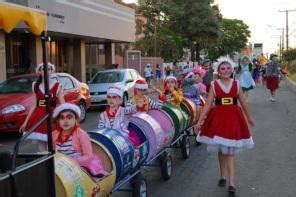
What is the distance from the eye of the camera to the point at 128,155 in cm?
584

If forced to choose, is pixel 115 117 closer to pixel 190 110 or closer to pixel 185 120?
pixel 185 120

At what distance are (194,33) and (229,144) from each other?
163 feet

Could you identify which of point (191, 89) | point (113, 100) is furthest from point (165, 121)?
point (191, 89)

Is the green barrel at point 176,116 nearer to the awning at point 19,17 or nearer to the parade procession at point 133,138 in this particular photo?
the parade procession at point 133,138

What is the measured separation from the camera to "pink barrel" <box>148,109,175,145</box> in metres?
7.76

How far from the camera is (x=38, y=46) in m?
23.4

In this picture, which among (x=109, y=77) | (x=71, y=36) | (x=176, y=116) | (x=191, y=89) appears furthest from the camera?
(x=71, y=36)

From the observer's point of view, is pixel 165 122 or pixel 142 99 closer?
pixel 165 122

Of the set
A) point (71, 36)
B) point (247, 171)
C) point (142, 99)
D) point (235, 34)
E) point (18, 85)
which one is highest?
point (235, 34)

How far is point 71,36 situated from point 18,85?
1337cm

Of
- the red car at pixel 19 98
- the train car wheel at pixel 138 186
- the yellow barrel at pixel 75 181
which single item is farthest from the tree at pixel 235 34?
the yellow barrel at pixel 75 181

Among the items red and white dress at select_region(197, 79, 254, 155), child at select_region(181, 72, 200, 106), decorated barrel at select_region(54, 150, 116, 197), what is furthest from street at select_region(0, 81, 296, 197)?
decorated barrel at select_region(54, 150, 116, 197)

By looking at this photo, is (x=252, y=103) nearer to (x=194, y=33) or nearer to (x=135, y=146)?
(x=135, y=146)

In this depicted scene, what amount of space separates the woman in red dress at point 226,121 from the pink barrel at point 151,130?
0.60 metres
